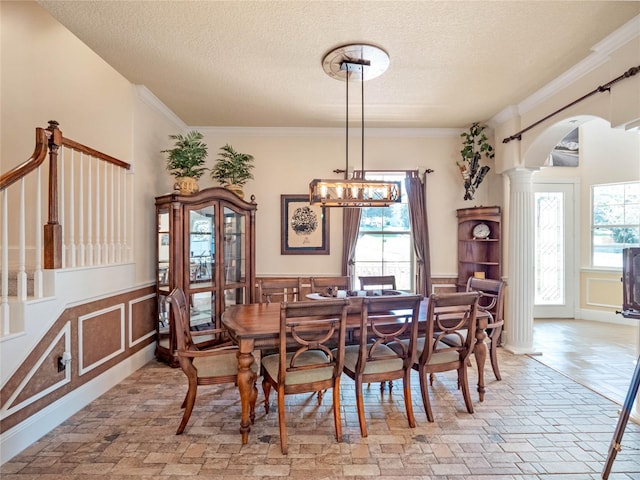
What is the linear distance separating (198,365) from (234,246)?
6.52 feet

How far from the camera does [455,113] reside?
427 centimetres

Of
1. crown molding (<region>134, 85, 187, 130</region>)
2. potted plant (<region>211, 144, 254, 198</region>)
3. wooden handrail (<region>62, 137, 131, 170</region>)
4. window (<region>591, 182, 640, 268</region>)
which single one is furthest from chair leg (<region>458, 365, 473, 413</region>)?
window (<region>591, 182, 640, 268</region>)

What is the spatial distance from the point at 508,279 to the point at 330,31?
349 cm

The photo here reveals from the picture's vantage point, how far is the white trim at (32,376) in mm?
2148

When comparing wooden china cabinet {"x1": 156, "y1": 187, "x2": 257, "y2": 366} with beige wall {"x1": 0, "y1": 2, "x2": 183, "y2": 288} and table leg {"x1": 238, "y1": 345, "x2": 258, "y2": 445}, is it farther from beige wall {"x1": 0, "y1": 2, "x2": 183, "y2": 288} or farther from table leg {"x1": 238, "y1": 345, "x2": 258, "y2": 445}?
table leg {"x1": 238, "y1": 345, "x2": 258, "y2": 445}

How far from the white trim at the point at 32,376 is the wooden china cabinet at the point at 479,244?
174 inches

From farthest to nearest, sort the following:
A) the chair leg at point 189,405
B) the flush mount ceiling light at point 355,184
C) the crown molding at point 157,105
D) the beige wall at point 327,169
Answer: the beige wall at point 327,169
the crown molding at point 157,105
the flush mount ceiling light at point 355,184
the chair leg at point 189,405

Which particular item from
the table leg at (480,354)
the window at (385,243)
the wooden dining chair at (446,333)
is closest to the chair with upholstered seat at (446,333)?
the wooden dining chair at (446,333)

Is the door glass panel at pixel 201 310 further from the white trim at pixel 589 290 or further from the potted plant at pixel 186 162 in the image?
the white trim at pixel 589 290

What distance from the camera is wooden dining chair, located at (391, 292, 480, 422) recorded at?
2494mm

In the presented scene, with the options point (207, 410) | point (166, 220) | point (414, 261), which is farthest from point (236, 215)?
point (414, 261)

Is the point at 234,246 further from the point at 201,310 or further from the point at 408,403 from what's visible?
the point at 408,403

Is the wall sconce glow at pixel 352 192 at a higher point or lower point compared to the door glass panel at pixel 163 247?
higher

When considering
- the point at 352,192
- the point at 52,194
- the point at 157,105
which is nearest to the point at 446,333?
the point at 352,192
